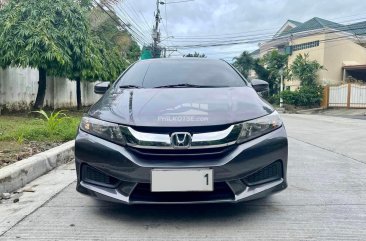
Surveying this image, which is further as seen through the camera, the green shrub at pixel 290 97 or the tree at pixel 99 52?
the green shrub at pixel 290 97

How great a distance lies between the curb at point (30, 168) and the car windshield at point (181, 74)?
1.35 meters

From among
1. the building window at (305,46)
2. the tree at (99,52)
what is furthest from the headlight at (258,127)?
the building window at (305,46)

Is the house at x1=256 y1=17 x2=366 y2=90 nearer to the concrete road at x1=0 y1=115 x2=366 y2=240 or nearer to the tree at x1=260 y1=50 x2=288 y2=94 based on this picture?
the tree at x1=260 y1=50 x2=288 y2=94

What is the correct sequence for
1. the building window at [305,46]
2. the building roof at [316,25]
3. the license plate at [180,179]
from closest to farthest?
the license plate at [180,179]
the building window at [305,46]
the building roof at [316,25]

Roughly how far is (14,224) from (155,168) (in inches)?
46.5

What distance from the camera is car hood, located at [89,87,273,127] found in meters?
2.80

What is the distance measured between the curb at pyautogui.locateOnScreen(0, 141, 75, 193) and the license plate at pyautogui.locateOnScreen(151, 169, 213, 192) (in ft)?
5.93

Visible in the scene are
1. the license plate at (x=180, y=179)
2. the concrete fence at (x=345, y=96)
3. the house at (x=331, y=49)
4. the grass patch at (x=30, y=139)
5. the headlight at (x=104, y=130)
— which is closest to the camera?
the license plate at (x=180, y=179)

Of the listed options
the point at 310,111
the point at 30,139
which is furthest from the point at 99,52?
the point at 310,111

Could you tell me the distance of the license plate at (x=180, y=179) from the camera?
103 inches

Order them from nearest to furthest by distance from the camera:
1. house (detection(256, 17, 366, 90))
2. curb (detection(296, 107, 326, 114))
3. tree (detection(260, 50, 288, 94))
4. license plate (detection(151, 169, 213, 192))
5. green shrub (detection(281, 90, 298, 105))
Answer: license plate (detection(151, 169, 213, 192)), curb (detection(296, 107, 326, 114)), green shrub (detection(281, 90, 298, 105)), house (detection(256, 17, 366, 90)), tree (detection(260, 50, 288, 94))

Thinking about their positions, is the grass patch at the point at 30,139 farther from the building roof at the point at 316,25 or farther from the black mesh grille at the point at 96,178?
the building roof at the point at 316,25

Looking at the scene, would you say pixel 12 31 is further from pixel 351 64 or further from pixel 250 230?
pixel 351 64

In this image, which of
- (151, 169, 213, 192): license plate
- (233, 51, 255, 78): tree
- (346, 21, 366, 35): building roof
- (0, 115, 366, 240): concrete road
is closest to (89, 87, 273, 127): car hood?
(151, 169, 213, 192): license plate
